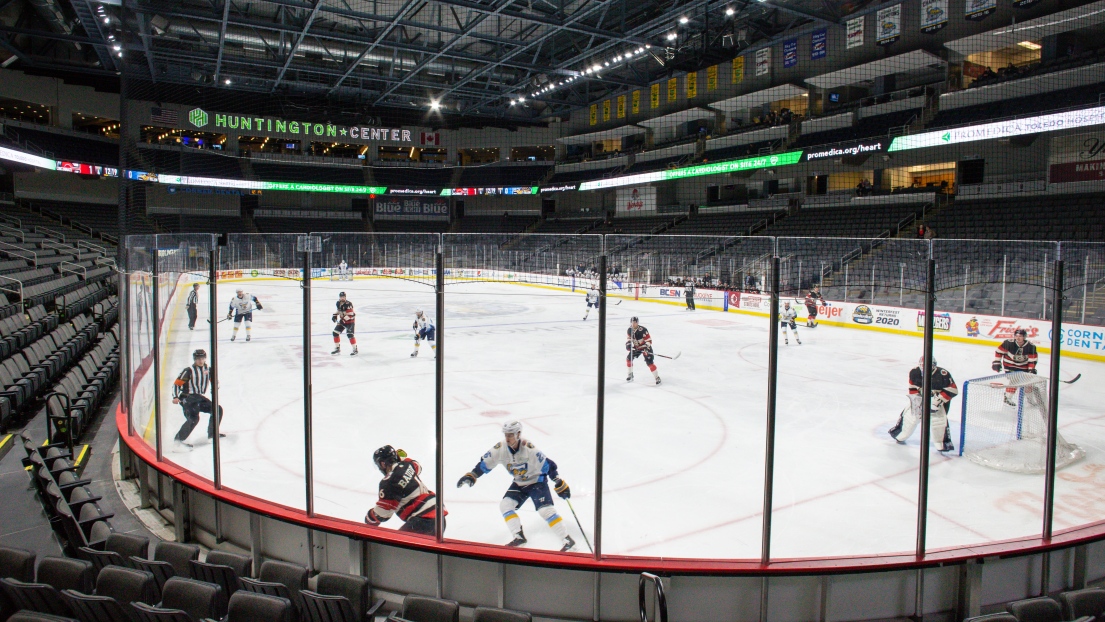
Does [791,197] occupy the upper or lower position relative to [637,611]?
upper

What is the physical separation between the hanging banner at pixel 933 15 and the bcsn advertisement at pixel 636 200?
1354cm

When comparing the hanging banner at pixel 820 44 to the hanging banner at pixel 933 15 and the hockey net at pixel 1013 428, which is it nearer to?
the hanging banner at pixel 933 15

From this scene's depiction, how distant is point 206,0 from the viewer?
21578 millimetres

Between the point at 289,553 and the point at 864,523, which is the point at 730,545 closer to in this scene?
the point at 864,523

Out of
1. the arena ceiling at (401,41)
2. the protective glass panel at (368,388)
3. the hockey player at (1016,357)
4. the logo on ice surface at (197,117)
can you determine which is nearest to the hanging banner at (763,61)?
the arena ceiling at (401,41)

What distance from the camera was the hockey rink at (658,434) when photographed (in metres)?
Answer: 4.92

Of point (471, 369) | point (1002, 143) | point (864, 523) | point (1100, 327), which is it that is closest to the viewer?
point (864, 523)

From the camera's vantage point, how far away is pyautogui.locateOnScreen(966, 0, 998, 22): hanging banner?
18688mm

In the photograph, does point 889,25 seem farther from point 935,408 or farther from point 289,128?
point 289,128

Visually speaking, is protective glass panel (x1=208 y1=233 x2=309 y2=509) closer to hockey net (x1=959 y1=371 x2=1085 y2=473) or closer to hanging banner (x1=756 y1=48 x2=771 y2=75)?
hockey net (x1=959 y1=371 x2=1085 y2=473)

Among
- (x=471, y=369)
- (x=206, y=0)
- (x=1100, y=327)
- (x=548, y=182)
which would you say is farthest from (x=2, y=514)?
(x=548, y=182)

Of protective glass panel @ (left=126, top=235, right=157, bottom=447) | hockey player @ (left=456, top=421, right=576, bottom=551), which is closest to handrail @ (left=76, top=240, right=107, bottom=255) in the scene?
protective glass panel @ (left=126, top=235, right=157, bottom=447)

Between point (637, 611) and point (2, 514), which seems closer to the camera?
point (637, 611)

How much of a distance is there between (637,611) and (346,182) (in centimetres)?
3776
